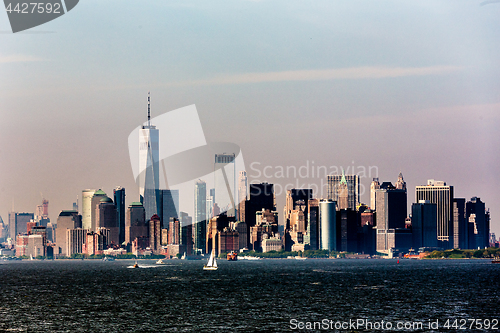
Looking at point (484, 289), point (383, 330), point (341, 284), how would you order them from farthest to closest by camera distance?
point (341, 284)
point (484, 289)
point (383, 330)

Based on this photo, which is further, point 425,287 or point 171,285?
point 171,285

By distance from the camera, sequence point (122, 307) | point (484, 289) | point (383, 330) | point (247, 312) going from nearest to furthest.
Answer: point (383, 330), point (247, 312), point (122, 307), point (484, 289)

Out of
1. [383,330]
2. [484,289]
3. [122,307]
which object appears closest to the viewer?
[383,330]

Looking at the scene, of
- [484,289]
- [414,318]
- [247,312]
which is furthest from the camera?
[484,289]

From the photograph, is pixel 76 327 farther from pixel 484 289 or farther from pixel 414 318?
pixel 484 289

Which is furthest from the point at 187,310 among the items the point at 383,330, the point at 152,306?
the point at 383,330

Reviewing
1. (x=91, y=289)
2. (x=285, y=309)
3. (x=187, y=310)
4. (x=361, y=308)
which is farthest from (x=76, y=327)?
(x=91, y=289)

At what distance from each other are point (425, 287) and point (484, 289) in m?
12.7

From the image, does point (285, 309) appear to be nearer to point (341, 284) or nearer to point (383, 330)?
point (383, 330)

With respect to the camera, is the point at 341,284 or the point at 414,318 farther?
the point at 341,284

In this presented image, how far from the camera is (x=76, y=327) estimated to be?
9325cm

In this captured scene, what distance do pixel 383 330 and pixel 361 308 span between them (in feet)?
71.4

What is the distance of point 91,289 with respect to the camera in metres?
160

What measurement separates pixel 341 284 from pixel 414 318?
66.1 metres
